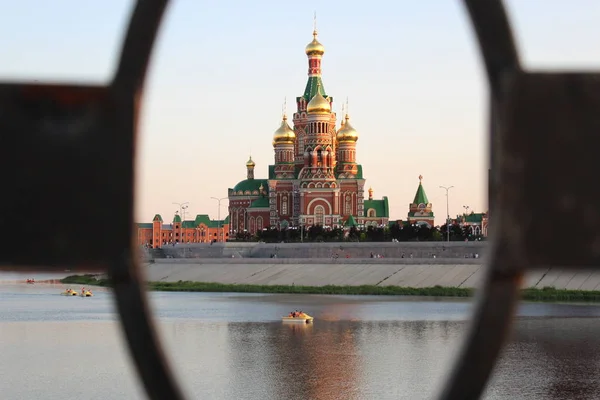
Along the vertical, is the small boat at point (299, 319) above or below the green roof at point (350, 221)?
below

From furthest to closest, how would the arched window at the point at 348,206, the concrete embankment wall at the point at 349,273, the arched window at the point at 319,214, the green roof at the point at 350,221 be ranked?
the arched window at the point at 348,206, the green roof at the point at 350,221, the arched window at the point at 319,214, the concrete embankment wall at the point at 349,273

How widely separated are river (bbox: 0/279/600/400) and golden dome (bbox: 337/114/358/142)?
4103cm

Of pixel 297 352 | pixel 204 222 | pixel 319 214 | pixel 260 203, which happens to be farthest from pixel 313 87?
pixel 297 352

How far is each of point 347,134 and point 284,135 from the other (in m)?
5.23

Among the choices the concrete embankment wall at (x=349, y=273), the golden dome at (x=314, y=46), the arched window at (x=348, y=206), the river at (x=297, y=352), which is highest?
the golden dome at (x=314, y=46)

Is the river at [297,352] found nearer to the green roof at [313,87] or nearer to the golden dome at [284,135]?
the golden dome at [284,135]

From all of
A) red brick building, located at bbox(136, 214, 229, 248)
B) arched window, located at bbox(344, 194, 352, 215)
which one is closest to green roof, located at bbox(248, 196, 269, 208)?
arched window, located at bbox(344, 194, 352, 215)

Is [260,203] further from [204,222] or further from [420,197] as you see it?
[204,222]

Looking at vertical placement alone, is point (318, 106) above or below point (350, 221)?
above

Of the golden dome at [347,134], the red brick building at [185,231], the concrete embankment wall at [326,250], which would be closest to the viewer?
the concrete embankment wall at [326,250]

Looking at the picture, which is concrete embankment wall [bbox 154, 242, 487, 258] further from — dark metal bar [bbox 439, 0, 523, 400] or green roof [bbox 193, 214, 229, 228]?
dark metal bar [bbox 439, 0, 523, 400]

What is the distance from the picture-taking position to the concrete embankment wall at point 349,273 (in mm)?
51250

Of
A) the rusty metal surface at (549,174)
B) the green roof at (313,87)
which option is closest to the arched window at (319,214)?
the green roof at (313,87)

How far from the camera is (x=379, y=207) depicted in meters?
88.0
